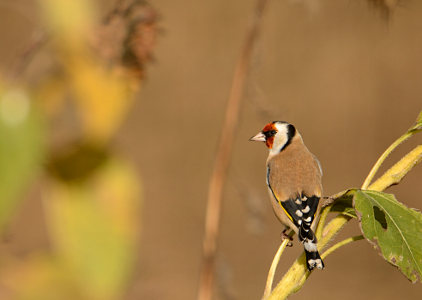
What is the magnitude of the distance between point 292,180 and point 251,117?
3.01 m

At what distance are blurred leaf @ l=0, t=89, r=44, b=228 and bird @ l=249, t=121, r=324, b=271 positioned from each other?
1.86ft

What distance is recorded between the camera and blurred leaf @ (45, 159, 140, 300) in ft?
0.53

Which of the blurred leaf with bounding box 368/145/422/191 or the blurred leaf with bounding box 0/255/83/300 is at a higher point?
the blurred leaf with bounding box 368/145/422/191

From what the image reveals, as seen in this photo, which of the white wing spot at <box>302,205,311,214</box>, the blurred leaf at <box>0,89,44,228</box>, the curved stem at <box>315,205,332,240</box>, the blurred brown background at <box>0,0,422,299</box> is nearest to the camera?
the blurred leaf at <box>0,89,44,228</box>

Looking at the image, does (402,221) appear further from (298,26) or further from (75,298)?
(298,26)

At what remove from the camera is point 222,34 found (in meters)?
4.27

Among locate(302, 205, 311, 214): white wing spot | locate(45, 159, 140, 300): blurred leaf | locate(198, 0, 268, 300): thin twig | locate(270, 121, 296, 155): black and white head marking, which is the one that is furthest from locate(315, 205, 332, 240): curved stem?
locate(270, 121, 296, 155): black and white head marking

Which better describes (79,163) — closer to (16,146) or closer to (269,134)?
(16,146)

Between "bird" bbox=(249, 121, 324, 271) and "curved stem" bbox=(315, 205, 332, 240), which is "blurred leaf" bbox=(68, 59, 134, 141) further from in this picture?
"bird" bbox=(249, 121, 324, 271)

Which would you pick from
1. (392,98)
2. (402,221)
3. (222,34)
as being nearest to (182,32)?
(222,34)

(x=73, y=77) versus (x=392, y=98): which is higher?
(x=392, y=98)

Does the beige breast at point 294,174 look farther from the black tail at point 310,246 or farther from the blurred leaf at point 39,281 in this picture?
the blurred leaf at point 39,281

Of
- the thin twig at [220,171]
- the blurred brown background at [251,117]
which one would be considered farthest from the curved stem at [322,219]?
the blurred brown background at [251,117]

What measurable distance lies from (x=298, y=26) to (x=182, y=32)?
30.6 inches
